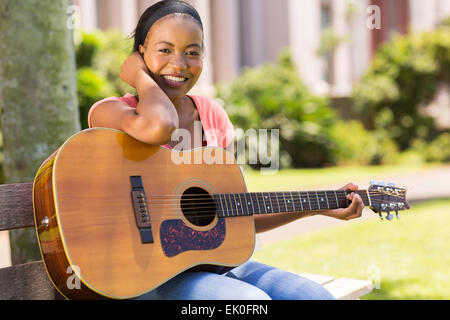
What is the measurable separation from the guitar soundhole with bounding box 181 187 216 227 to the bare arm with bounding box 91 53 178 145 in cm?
27

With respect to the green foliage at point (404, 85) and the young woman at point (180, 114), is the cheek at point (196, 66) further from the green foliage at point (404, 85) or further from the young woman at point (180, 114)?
the green foliage at point (404, 85)

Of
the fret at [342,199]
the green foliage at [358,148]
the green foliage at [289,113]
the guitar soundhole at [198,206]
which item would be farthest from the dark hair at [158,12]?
the green foliage at [358,148]

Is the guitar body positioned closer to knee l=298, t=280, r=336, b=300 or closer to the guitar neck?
the guitar neck

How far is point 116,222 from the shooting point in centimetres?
201

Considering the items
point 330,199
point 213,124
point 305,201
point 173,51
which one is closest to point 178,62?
point 173,51

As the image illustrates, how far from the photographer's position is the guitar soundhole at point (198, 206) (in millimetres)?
2279

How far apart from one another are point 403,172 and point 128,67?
41.1 feet

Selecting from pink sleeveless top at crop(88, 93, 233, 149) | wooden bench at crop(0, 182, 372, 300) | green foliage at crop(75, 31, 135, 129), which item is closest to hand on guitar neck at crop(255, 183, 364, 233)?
pink sleeveless top at crop(88, 93, 233, 149)

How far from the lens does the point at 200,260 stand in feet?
7.20

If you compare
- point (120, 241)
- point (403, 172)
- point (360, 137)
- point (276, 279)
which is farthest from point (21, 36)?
point (360, 137)

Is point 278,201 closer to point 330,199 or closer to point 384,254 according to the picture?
point 330,199

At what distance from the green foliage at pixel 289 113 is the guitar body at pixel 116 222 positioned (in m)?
12.3
